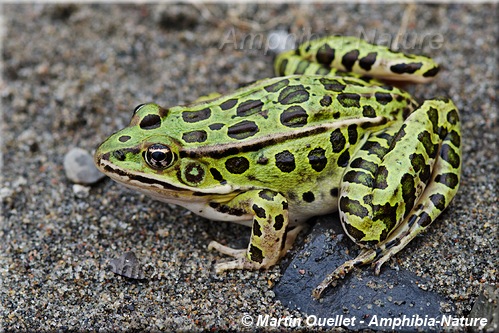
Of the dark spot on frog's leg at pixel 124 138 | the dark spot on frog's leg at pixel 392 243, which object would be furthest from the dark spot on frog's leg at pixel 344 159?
the dark spot on frog's leg at pixel 124 138

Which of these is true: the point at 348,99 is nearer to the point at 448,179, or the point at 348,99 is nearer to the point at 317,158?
the point at 317,158

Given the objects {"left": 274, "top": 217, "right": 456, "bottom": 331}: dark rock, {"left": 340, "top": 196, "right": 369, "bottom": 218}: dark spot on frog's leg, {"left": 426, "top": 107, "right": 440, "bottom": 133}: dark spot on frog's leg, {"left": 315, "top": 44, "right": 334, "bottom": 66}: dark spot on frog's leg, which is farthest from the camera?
{"left": 315, "top": 44, "right": 334, "bottom": 66}: dark spot on frog's leg

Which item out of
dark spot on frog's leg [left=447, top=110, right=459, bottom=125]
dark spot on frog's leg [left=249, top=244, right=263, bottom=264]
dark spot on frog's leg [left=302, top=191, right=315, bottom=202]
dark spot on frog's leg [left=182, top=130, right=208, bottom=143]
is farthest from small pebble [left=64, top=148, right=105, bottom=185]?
dark spot on frog's leg [left=447, top=110, right=459, bottom=125]

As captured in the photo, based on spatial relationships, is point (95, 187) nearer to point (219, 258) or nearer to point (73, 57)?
point (219, 258)

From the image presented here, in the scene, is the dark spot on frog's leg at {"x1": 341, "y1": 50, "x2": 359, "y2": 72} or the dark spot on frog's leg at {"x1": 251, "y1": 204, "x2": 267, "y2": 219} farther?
the dark spot on frog's leg at {"x1": 341, "y1": 50, "x2": 359, "y2": 72}

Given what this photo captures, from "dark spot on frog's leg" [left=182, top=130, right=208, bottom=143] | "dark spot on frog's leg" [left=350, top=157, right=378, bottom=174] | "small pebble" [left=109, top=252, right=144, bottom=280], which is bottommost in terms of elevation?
"small pebble" [left=109, top=252, right=144, bottom=280]

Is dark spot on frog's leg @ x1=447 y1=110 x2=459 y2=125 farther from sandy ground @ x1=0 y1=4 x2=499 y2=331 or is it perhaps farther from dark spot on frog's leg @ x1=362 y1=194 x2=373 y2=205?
dark spot on frog's leg @ x1=362 y1=194 x2=373 y2=205
